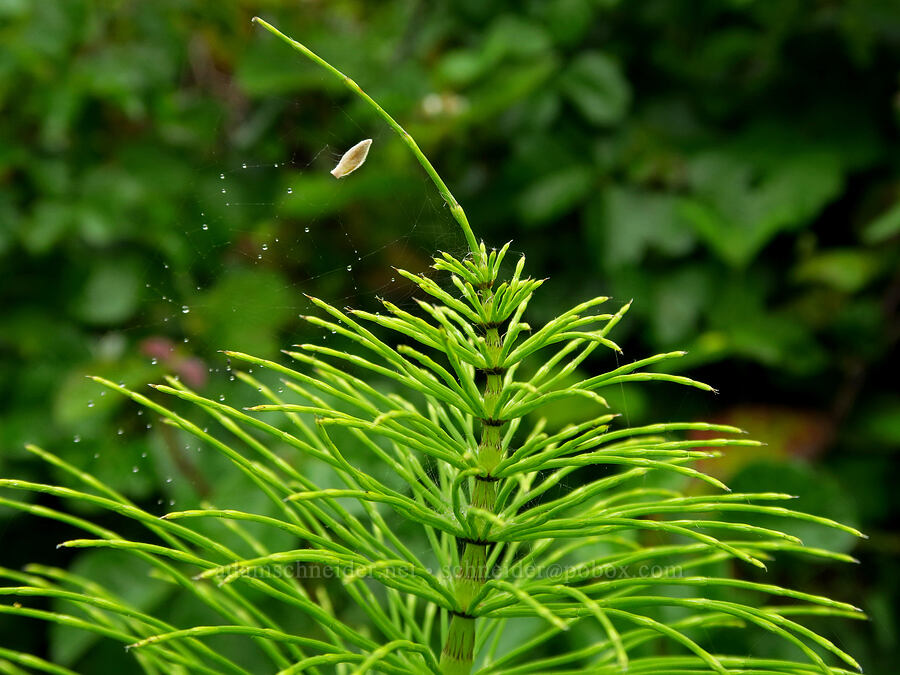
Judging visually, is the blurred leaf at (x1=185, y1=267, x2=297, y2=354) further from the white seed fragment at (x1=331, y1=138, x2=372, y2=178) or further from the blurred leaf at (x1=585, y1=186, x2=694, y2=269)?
the white seed fragment at (x1=331, y1=138, x2=372, y2=178)

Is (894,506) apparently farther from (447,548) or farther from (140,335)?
(140,335)

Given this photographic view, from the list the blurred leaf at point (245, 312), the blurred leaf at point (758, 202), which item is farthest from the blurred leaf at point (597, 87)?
the blurred leaf at point (245, 312)

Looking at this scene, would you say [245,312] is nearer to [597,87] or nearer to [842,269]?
[597,87]

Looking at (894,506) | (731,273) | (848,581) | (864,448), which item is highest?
(731,273)

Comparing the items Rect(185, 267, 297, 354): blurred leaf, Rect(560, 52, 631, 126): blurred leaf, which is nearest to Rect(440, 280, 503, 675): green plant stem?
Rect(185, 267, 297, 354): blurred leaf

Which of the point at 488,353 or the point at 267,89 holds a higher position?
the point at 267,89

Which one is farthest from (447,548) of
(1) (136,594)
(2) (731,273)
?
(2) (731,273)

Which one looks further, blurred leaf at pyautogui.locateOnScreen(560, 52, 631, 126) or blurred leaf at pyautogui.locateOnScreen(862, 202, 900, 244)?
blurred leaf at pyautogui.locateOnScreen(560, 52, 631, 126)

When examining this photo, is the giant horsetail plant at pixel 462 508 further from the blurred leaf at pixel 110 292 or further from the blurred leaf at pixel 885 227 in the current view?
the blurred leaf at pixel 110 292
